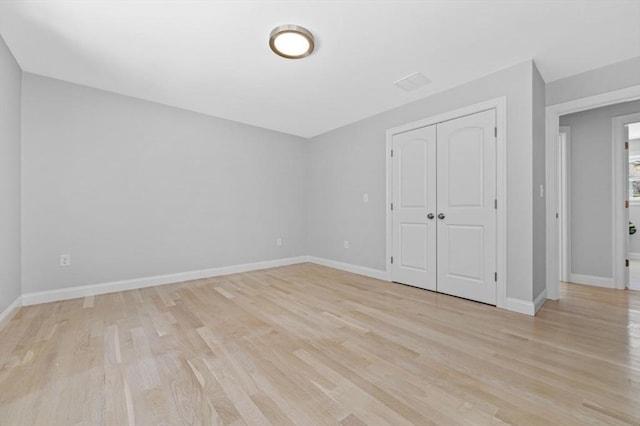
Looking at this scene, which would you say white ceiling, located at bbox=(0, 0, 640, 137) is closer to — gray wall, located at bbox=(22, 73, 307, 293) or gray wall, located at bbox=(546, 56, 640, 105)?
gray wall, located at bbox=(546, 56, 640, 105)

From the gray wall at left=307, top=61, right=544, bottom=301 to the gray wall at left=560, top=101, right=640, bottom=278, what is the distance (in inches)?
65.8

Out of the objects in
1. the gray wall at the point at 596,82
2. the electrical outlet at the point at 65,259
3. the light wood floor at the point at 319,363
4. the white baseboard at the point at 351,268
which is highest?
the gray wall at the point at 596,82

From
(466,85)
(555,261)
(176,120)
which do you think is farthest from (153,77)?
(555,261)

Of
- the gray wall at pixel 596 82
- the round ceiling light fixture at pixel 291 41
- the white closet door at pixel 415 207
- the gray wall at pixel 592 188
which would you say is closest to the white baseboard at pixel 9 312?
the round ceiling light fixture at pixel 291 41

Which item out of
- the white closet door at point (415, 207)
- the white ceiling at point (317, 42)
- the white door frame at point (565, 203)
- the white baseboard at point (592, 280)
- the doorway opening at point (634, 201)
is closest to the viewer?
the white ceiling at point (317, 42)

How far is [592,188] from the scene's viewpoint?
351 cm

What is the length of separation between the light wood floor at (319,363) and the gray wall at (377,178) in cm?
86

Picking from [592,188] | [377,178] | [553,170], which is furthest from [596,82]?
[377,178]

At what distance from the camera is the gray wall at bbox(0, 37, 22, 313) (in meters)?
2.30

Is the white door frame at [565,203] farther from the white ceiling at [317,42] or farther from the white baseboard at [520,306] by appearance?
the white baseboard at [520,306]

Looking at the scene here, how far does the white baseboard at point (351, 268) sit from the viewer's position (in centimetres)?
387

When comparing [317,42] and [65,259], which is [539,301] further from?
[65,259]

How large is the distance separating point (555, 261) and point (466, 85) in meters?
2.19

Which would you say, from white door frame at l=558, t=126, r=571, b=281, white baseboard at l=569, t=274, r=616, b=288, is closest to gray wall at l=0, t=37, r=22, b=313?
white door frame at l=558, t=126, r=571, b=281
